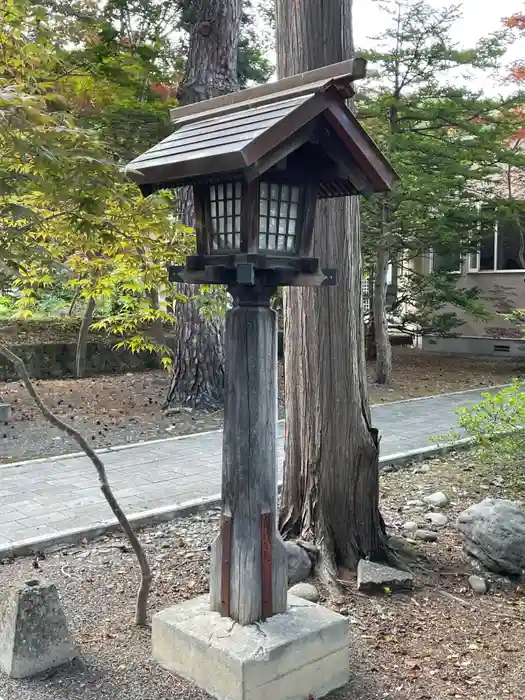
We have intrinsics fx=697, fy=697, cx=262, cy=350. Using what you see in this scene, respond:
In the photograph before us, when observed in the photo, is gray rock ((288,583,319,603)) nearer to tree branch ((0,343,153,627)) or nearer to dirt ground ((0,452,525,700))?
dirt ground ((0,452,525,700))

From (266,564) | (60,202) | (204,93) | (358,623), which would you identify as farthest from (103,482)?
(204,93)

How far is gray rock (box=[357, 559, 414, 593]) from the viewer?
15.6 ft

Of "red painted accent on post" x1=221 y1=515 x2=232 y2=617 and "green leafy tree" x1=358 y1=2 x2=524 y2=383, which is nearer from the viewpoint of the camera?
"red painted accent on post" x1=221 y1=515 x2=232 y2=617

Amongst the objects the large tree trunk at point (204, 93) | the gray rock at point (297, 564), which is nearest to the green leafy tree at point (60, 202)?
the gray rock at point (297, 564)

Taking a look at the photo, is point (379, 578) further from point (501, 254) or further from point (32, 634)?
point (501, 254)

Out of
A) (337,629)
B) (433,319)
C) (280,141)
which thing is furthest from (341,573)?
(433,319)

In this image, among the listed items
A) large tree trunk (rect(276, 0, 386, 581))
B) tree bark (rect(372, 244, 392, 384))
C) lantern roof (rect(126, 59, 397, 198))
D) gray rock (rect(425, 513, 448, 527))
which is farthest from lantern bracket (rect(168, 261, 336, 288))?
tree bark (rect(372, 244, 392, 384))

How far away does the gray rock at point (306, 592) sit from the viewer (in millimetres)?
4590

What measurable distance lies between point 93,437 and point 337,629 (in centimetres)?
644

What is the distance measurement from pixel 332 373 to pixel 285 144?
86.0 inches

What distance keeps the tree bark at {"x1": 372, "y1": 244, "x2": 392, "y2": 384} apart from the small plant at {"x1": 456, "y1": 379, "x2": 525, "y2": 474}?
6978 millimetres

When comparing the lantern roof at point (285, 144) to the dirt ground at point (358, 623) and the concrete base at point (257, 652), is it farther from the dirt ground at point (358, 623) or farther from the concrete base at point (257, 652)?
the dirt ground at point (358, 623)

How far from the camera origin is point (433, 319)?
17.2 meters

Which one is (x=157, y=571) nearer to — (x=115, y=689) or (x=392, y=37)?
(x=115, y=689)
